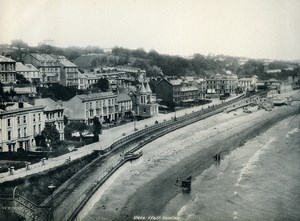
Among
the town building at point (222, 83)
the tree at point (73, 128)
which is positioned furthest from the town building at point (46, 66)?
the town building at point (222, 83)

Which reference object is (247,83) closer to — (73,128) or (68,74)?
(68,74)

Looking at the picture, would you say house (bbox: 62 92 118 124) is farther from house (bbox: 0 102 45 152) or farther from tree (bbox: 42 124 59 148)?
tree (bbox: 42 124 59 148)

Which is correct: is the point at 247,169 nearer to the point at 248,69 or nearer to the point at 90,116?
Result: the point at 248,69

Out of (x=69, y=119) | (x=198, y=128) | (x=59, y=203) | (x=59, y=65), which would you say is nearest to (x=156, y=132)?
(x=198, y=128)

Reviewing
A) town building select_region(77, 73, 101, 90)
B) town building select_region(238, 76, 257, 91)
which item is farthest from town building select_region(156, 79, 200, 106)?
town building select_region(77, 73, 101, 90)

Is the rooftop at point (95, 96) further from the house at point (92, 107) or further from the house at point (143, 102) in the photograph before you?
the house at point (143, 102)

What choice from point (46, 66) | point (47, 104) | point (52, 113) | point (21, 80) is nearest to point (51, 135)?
point (52, 113)
